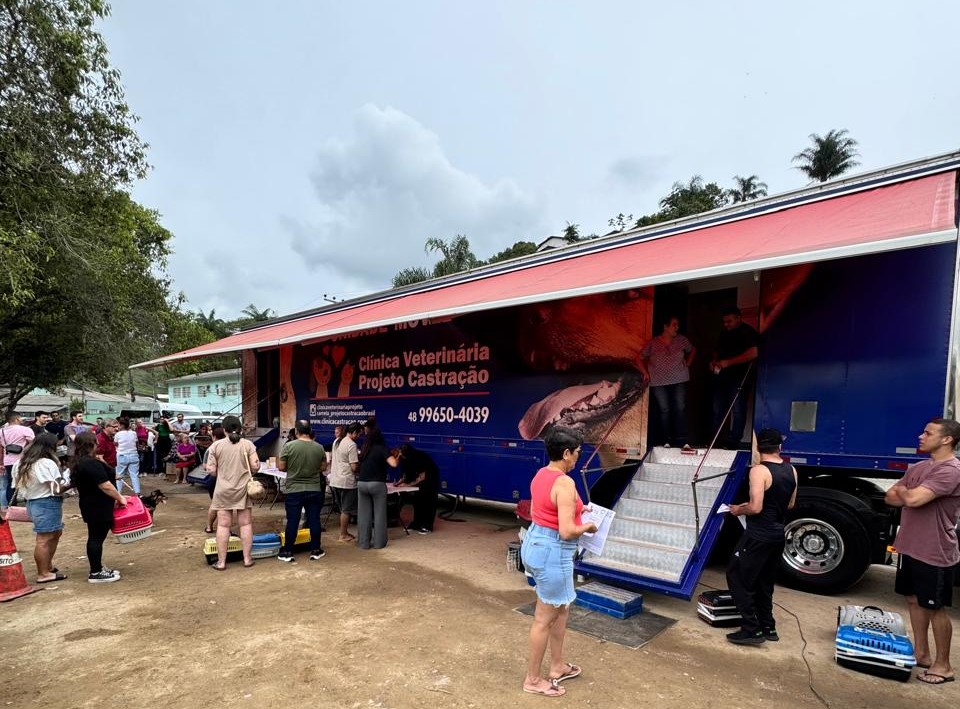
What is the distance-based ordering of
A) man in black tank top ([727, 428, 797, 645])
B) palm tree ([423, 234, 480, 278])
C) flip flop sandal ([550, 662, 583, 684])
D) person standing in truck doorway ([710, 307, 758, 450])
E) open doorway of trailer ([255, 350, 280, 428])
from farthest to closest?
palm tree ([423, 234, 480, 278]), open doorway of trailer ([255, 350, 280, 428]), person standing in truck doorway ([710, 307, 758, 450]), man in black tank top ([727, 428, 797, 645]), flip flop sandal ([550, 662, 583, 684])

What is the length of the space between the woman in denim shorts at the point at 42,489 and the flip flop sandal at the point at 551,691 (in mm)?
4687

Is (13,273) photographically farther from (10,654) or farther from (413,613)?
(413,613)

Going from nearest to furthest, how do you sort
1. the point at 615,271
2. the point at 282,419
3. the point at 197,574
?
the point at 615,271, the point at 197,574, the point at 282,419

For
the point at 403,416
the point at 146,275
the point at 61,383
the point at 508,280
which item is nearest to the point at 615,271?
the point at 508,280

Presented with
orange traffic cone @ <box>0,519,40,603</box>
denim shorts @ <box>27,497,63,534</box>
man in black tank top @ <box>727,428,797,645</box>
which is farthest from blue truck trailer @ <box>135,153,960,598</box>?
orange traffic cone @ <box>0,519,40,603</box>

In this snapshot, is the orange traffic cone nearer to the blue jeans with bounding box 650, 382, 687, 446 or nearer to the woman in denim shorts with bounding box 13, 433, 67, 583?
the woman in denim shorts with bounding box 13, 433, 67, 583

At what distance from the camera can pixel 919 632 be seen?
351 cm

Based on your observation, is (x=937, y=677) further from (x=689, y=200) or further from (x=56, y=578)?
(x=689, y=200)

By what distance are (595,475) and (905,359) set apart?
10.7 ft

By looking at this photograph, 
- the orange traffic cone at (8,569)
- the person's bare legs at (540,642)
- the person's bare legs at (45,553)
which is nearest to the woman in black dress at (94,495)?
the person's bare legs at (45,553)

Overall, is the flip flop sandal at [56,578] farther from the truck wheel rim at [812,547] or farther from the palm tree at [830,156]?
the palm tree at [830,156]

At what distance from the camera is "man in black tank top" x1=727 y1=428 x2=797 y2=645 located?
3.80 meters

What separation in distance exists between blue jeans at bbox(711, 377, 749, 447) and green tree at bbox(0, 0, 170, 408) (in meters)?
10.2

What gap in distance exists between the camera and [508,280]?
23.1 ft
